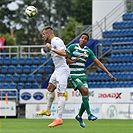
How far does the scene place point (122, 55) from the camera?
109 ft

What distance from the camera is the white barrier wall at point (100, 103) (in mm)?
28109

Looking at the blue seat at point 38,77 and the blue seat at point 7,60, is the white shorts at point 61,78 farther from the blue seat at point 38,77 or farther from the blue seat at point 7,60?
the blue seat at point 7,60

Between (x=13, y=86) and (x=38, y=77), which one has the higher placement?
(x=38, y=77)

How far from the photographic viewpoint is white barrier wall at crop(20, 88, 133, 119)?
28.1 metres

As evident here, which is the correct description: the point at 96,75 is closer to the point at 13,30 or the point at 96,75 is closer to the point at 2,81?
the point at 2,81

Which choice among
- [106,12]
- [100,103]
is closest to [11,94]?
[100,103]

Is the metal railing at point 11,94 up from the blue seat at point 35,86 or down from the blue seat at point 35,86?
down

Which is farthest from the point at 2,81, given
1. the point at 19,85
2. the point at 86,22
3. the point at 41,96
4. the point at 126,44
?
the point at 86,22

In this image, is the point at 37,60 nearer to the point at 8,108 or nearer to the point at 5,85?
the point at 5,85

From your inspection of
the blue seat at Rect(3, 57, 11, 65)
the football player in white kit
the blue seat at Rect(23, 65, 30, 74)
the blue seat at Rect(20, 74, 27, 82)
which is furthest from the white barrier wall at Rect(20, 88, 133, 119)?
the football player in white kit

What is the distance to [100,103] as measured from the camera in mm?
29062

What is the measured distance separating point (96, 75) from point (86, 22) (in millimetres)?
47076

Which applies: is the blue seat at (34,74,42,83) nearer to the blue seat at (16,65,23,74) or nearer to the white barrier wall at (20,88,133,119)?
the blue seat at (16,65,23,74)

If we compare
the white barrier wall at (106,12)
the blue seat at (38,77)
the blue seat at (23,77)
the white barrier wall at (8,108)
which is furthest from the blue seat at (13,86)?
the white barrier wall at (106,12)
